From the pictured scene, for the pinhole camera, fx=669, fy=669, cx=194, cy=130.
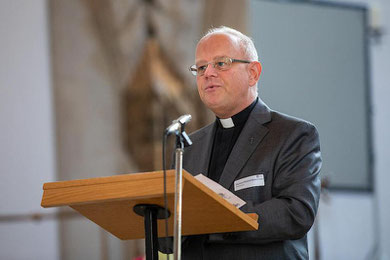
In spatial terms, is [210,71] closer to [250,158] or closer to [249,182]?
[250,158]

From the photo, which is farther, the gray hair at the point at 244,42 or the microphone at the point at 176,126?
the gray hair at the point at 244,42

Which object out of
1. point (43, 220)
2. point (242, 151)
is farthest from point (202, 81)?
point (43, 220)

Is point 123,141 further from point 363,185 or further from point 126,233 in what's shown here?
point 126,233

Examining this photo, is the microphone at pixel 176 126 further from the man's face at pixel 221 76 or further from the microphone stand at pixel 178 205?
the man's face at pixel 221 76

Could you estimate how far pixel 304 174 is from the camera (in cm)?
312

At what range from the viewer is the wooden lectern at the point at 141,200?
100 inches

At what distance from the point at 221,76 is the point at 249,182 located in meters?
0.60

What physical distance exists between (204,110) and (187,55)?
714 millimetres

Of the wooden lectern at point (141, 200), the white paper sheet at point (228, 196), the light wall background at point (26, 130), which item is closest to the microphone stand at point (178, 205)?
the wooden lectern at point (141, 200)

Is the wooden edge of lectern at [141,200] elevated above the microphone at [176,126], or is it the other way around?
the microphone at [176,126]

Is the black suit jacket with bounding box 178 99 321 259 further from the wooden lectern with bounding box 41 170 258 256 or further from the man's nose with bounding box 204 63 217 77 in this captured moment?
the man's nose with bounding box 204 63 217 77

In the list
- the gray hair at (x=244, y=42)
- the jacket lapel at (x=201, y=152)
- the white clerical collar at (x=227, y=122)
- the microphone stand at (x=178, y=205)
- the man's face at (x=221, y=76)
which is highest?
the gray hair at (x=244, y=42)

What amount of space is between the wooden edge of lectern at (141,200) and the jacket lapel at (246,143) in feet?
1.36

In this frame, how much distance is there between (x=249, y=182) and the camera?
3.22 meters
